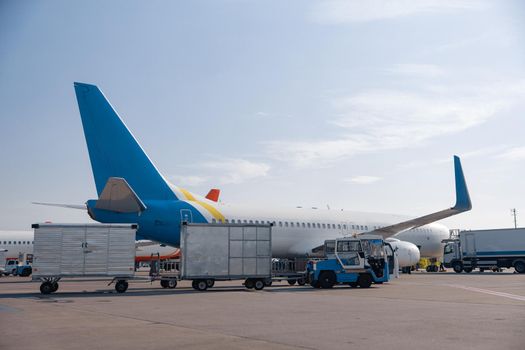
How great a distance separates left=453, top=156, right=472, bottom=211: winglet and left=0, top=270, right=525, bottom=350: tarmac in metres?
16.0

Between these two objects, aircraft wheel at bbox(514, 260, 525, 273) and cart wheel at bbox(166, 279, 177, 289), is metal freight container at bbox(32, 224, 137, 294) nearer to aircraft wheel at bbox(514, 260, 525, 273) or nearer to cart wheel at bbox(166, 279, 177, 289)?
cart wheel at bbox(166, 279, 177, 289)

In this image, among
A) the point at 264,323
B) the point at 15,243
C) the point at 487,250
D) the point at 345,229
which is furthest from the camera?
the point at 15,243

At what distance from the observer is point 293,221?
35.6 metres

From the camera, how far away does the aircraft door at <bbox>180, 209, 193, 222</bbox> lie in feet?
96.0

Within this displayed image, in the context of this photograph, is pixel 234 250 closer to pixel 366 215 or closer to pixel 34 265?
pixel 34 265

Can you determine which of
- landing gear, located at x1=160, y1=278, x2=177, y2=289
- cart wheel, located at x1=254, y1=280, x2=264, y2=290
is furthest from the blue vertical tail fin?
cart wheel, located at x1=254, y1=280, x2=264, y2=290

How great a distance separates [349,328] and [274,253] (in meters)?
23.5

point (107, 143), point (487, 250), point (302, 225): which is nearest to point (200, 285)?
point (107, 143)

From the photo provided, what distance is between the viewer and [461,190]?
34906 millimetres

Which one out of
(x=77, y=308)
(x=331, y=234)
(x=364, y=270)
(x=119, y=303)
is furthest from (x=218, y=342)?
(x=331, y=234)

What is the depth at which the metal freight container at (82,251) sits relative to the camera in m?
22.9

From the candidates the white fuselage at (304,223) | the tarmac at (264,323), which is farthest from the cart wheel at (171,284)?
the tarmac at (264,323)

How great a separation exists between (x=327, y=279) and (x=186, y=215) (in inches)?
330

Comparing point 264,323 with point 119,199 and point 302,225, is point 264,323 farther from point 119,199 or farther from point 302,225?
point 302,225
